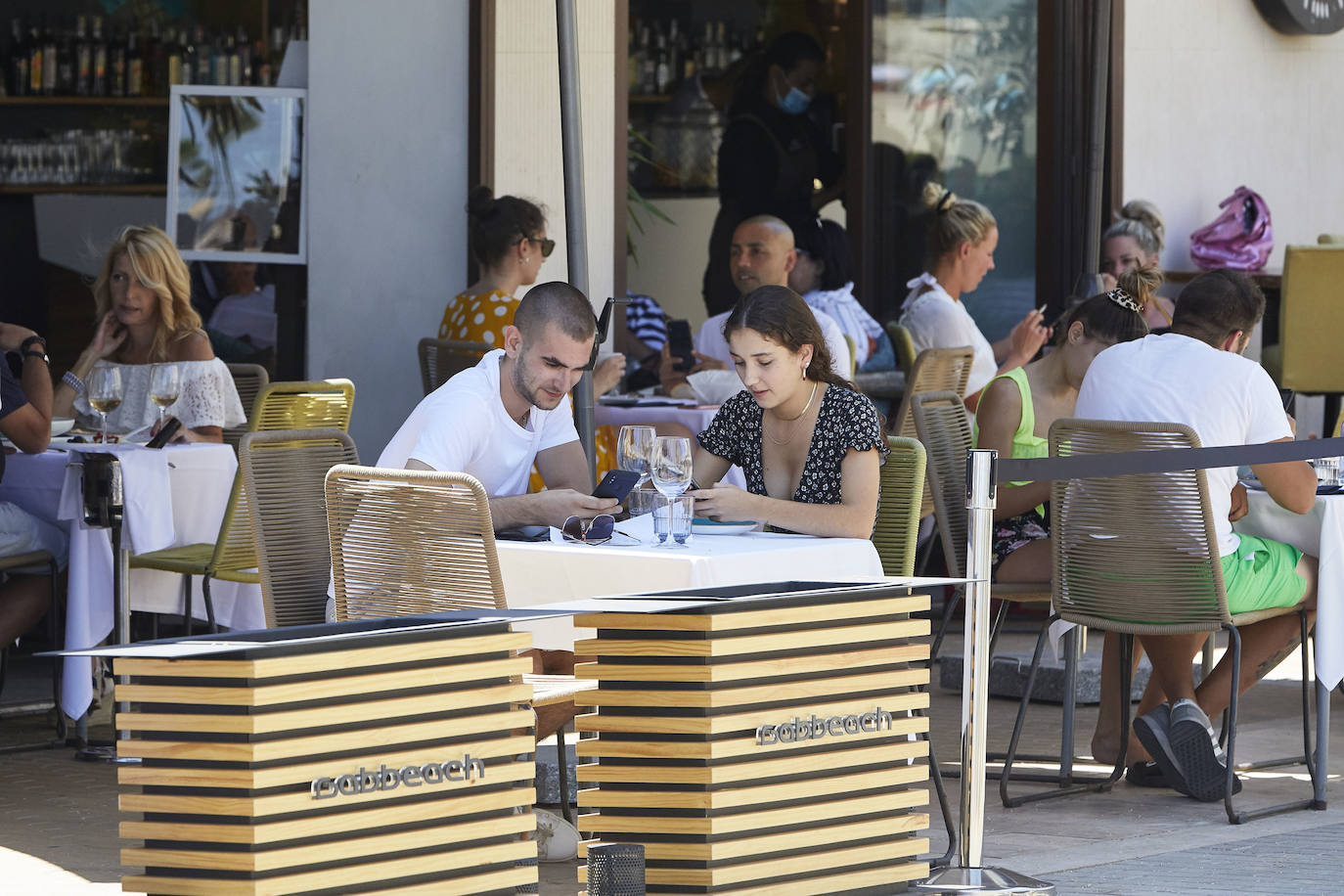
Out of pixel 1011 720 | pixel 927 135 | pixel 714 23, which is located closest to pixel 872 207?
pixel 927 135

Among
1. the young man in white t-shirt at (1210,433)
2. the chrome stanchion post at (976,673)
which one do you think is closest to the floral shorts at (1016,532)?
the young man in white t-shirt at (1210,433)

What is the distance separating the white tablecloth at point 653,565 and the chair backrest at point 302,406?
6.14ft

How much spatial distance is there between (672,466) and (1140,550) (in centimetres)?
130

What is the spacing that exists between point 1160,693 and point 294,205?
406 cm

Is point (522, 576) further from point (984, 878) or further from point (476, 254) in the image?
point (476, 254)

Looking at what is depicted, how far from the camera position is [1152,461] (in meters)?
4.08

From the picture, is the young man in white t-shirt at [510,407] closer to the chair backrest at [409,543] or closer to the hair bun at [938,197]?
the chair backrest at [409,543]

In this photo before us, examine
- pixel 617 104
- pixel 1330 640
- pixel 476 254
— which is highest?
pixel 617 104

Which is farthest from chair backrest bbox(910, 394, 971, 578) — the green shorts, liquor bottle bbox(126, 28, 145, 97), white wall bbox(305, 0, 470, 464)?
liquor bottle bbox(126, 28, 145, 97)

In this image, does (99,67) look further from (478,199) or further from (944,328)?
(944,328)

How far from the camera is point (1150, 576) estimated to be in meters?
4.95

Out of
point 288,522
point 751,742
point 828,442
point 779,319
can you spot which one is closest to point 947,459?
point 828,442

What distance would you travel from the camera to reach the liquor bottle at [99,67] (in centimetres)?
962

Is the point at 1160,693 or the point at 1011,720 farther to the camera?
the point at 1011,720
